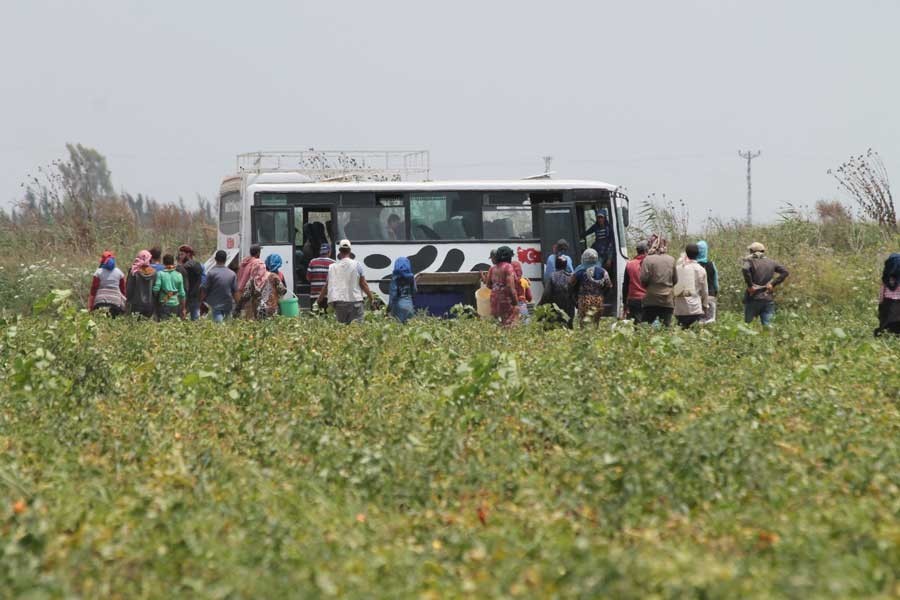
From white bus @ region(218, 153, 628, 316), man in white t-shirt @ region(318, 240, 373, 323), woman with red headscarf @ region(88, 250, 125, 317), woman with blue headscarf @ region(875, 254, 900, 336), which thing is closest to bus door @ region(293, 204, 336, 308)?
white bus @ region(218, 153, 628, 316)

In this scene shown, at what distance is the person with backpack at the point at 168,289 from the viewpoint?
1945 cm

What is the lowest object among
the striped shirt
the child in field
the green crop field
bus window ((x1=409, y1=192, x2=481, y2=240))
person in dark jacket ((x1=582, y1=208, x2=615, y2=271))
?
the green crop field

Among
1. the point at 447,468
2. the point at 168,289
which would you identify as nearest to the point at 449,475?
the point at 447,468

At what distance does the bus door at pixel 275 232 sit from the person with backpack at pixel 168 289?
3943 mm

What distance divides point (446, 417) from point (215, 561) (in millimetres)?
3550

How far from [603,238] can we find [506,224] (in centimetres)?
174

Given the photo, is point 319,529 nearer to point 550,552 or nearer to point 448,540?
point 448,540

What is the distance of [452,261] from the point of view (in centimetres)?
2397

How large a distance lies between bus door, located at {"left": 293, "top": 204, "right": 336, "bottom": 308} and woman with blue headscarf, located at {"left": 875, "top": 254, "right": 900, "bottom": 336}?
430 inches

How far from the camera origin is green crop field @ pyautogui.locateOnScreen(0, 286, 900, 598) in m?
5.46

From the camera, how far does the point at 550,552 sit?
562 centimetres

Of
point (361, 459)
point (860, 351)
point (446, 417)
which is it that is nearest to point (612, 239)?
point (860, 351)

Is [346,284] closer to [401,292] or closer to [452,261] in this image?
[401,292]

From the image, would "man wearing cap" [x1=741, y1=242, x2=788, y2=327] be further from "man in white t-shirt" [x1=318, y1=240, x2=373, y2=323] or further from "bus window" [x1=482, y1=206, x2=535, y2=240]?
"bus window" [x1=482, y1=206, x2=535, y2=240]
